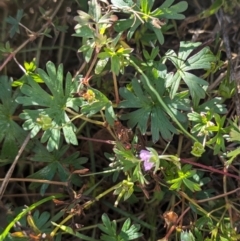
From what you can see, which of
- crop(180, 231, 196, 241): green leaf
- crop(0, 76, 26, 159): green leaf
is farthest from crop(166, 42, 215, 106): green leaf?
crop(0, 76, 26, 159): green leaf

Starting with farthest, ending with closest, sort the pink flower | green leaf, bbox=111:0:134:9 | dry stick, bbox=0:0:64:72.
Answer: dry stick, bbox=0:0:64:72
green leaf, bbox=111:0:134:9
the pink flower

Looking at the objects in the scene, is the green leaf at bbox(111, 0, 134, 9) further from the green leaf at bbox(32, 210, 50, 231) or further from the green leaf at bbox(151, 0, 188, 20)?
the green leaf at bbox(32, 210, 50, 231)

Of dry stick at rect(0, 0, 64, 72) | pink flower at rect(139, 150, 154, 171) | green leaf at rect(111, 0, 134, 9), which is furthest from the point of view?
dry stick at rect(0, 0, 64, 72)

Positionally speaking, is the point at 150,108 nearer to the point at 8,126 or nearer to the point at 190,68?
the point at 190,68

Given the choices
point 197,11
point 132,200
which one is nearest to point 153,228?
point 132,200

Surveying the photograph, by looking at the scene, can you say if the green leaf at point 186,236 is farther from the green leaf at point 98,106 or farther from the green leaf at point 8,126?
the green leaf at point 8,126

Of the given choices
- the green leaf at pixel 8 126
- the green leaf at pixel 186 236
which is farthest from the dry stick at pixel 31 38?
the green leaf at pixel 186 236

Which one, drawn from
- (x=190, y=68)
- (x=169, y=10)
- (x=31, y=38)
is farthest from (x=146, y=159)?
(x=31, y=38)
